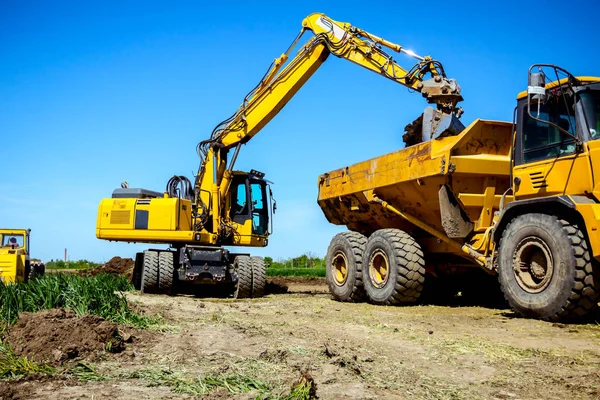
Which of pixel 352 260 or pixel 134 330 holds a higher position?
pixel 352 260

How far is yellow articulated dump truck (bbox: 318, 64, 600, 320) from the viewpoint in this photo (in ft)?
24.6

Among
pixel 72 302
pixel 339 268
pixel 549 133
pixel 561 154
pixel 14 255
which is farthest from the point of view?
pixel 14 255

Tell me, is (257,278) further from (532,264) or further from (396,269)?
(532,264)

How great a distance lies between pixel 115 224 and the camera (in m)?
16.1

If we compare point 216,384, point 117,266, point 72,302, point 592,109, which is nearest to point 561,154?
point 592,109

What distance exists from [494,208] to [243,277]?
6.60m

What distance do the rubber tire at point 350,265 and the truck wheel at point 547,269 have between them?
4.38m

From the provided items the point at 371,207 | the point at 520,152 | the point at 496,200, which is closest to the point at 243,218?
the point at 371,207

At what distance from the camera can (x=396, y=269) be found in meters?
11.0

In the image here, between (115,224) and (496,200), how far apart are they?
9.92 metres

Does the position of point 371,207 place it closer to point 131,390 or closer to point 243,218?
point 243,218

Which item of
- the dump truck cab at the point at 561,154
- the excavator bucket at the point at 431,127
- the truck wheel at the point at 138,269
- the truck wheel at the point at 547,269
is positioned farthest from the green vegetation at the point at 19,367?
the truck wheel at the point at 138,269

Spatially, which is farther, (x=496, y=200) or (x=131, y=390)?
(x=496, y=200)

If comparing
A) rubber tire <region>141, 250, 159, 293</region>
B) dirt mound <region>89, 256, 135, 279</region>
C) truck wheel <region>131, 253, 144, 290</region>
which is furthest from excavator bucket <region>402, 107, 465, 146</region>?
dirt mound <region>89, 256, 135, 279</region>
